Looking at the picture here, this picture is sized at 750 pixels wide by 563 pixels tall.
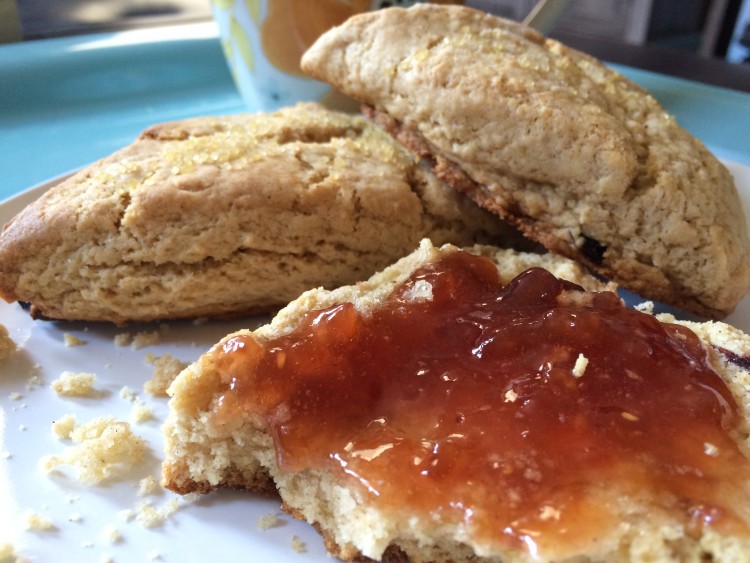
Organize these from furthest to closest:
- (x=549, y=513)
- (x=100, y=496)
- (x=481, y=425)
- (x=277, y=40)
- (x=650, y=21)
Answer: (x=650, y=21) < (x=277, y=40) < (x=100, y=496) < (x=481, y=425) < (x=549, y=513)

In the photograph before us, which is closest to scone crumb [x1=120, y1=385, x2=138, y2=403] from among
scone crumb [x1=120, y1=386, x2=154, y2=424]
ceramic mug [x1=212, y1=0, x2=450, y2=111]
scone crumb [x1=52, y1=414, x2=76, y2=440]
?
scone crumb [x1=120, y1=386, x2=154, y2=424]

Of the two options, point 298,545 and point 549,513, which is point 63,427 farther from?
point 549,513

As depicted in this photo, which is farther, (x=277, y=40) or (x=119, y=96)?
(x=119, y=96)

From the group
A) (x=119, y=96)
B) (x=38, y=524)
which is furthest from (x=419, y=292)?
(x=119, y=96)

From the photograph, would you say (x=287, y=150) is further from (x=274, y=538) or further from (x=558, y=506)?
(x=558, y=506)

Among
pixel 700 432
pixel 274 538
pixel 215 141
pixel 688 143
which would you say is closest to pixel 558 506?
pixel 700 432

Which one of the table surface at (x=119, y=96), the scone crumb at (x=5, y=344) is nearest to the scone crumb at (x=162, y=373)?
the scone crumb at (x=5, y=344)

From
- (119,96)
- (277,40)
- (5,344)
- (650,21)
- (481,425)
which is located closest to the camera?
(481,425)
